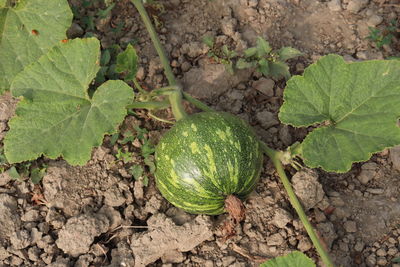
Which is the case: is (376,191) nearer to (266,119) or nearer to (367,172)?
(367,172)

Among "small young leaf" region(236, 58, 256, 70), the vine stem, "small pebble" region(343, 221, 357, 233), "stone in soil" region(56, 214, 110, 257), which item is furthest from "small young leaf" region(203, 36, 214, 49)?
"small pebble" region(343, 221, 357, 233)

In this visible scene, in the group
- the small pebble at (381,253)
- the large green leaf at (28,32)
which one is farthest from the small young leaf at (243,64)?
the small pebble at (381,253)

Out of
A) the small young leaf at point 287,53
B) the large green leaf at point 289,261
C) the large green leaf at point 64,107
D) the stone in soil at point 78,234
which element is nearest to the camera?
the large green leaf at point 289,261

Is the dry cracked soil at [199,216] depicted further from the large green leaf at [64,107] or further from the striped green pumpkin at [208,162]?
the large green leaf at [64,107]

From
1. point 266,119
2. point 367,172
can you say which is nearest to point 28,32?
point 266,119

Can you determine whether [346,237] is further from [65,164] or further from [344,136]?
[65,164]

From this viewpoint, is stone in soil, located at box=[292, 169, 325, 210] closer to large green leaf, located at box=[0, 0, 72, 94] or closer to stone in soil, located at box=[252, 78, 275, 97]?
stone in soil, located at box=[252, 78, 275, 97]
